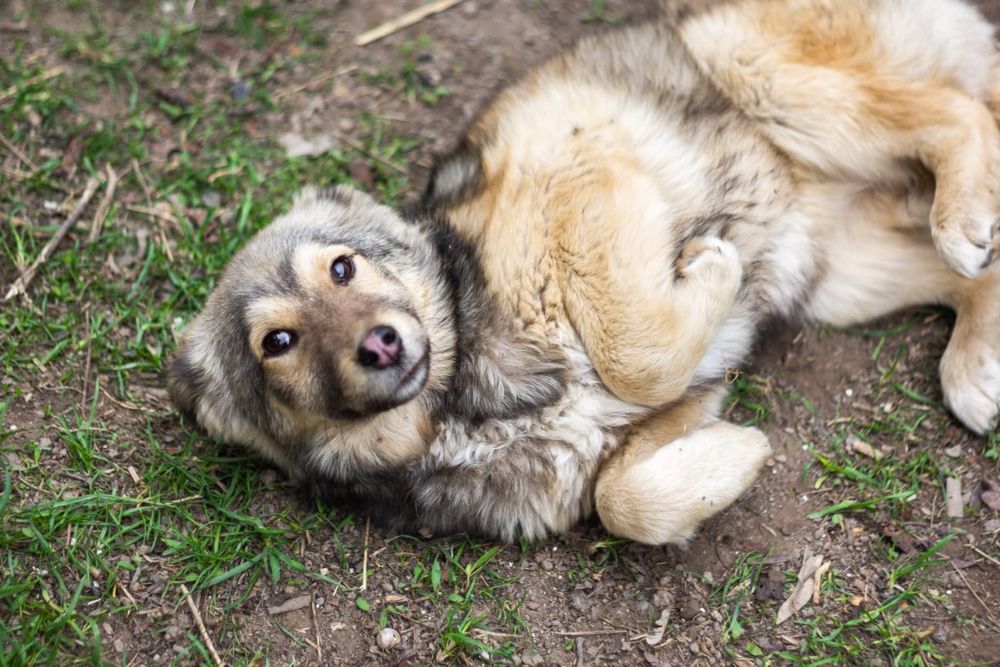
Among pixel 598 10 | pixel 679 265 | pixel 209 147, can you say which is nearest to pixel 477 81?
pixel 598 10

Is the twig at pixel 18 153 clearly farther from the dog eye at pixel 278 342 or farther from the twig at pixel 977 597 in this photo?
the twig at pixel 977 597

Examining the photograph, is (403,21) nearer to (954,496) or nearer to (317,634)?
(317,634)

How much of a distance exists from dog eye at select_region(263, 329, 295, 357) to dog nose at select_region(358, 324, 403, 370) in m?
0.44

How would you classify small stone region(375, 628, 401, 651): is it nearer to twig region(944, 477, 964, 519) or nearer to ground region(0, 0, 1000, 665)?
ground region(0, 0, 1000, 665)

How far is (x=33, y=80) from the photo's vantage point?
5.61 meters

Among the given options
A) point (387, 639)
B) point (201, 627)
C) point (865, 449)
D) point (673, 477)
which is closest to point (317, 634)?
point (387, 639)

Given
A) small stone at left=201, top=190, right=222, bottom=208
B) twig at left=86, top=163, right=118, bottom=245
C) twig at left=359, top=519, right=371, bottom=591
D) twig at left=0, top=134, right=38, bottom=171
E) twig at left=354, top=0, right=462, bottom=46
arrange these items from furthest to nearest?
twig at left=354, top=0, right=462, bottom=46 < small stone at left=201, top=190, right=222, bottom=208 < twig at left=0, top=134, right=38, bottom=171 < twig at left=86, top=163, right=118, bottom=245 < twig at left=359, top=519, right=371, bottom=591

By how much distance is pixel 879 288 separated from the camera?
4.72 m

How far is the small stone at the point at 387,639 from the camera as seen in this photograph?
3865mm

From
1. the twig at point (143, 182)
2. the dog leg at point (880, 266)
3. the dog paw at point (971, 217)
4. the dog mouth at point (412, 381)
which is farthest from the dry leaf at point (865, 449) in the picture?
the twig at point (143, 182)

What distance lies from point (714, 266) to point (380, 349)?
5.10 feet

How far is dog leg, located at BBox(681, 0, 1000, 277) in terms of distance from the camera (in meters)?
4.27

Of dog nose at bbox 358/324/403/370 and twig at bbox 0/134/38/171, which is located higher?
twig at bbox 0/134/38/171

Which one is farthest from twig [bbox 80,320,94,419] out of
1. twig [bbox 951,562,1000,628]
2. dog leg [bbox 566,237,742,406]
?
twig [bbox 951,562,1000,628]
